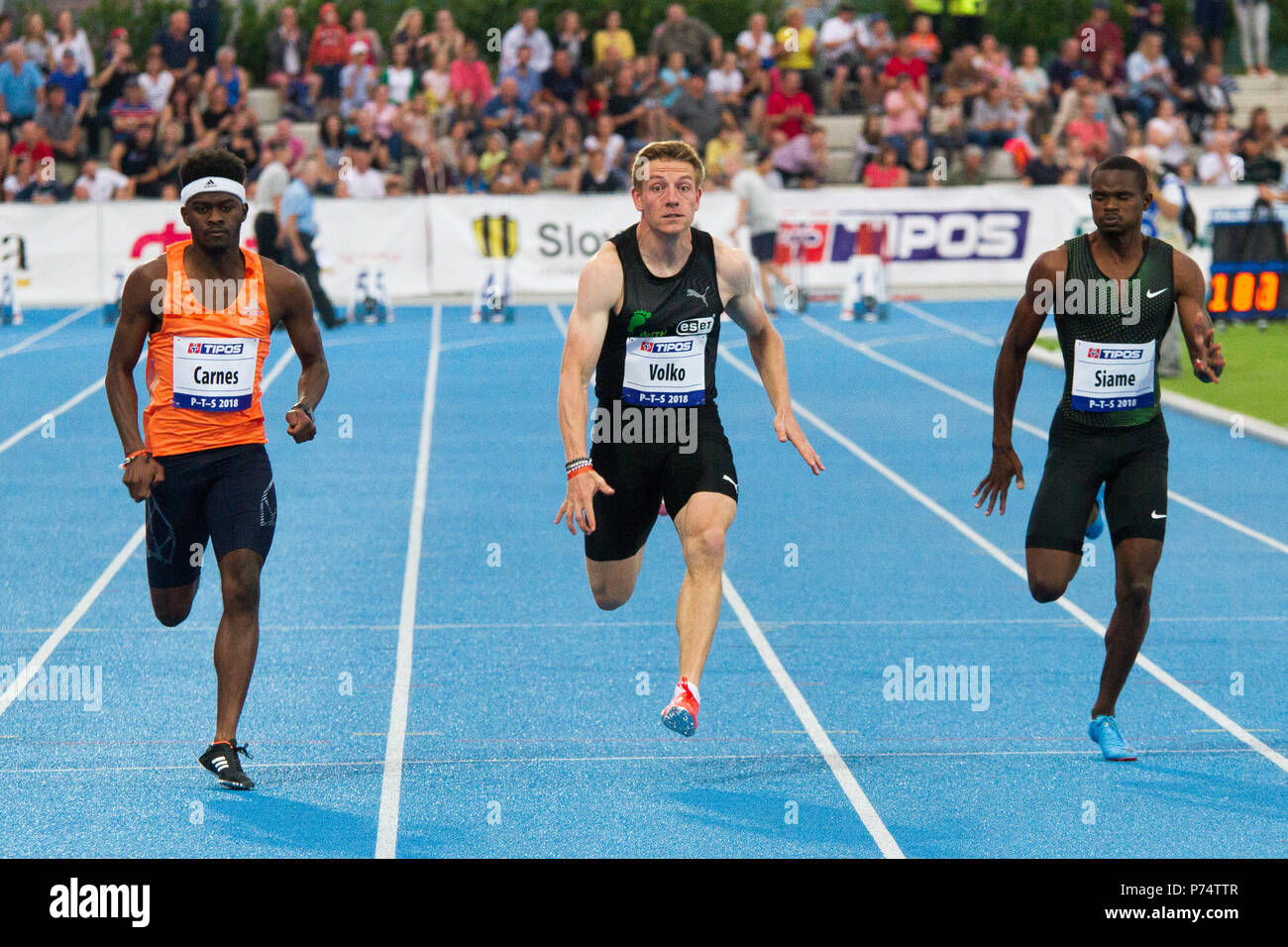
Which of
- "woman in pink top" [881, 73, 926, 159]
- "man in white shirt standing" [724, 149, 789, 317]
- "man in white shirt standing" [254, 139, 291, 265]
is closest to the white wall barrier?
"man in white shirt standing" [724, 149, 789, 317]

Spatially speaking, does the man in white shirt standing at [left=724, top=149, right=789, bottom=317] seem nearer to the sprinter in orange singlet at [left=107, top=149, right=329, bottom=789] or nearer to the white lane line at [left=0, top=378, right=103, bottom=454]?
the white lane line at [left=0, top=378, right=103, bottom=454]

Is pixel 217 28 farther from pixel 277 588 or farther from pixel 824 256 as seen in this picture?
pixel 277 588

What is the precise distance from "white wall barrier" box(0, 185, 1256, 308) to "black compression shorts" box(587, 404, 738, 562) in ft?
59.0

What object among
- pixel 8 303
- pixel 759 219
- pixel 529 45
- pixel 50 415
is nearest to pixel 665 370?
pixel 50 415

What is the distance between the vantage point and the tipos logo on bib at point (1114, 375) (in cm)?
659

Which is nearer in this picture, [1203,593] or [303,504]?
[1203,593]

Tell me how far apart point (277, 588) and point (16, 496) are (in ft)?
11.5

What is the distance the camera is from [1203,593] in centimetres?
947

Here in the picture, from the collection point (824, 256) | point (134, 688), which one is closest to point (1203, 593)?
point (134, 688)

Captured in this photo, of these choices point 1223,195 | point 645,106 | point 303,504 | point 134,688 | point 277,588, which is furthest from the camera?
point 645,106

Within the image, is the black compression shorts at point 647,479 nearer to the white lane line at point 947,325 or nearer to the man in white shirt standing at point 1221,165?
the white lane line at point 947,325

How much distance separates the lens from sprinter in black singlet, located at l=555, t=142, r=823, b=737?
6391 mm

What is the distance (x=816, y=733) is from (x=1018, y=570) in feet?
11.1

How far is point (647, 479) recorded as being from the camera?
22.2ft
